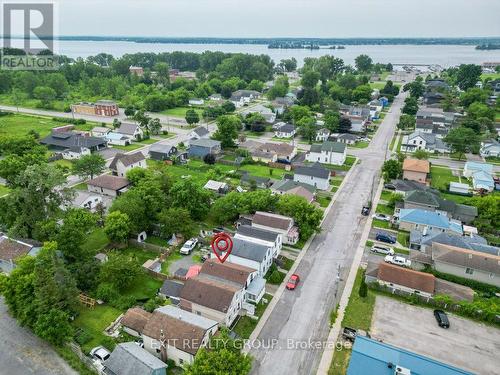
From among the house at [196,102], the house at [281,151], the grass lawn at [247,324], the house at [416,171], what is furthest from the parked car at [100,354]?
the house at [196,102]

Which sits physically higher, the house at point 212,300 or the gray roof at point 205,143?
the gray roof at point 205,143

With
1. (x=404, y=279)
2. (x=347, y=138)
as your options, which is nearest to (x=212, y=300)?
(x=404, y=279)

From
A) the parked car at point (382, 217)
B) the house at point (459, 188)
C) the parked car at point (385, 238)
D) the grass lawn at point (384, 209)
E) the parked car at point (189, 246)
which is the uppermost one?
the house at point (459, 188)

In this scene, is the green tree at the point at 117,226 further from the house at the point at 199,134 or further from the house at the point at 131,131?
the house at the point at 131,131

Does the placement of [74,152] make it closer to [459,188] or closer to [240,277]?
[240,277]

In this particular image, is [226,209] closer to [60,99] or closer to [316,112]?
[316,112]

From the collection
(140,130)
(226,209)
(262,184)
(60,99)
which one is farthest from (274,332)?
(60,99)

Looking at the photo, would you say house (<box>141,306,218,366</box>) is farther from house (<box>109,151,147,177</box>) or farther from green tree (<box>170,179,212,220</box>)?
house (<box>109,151,147,177</box>)
